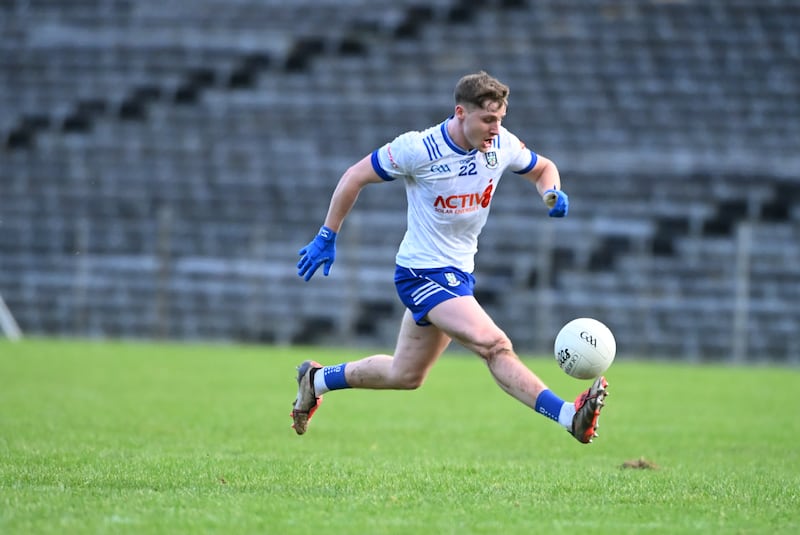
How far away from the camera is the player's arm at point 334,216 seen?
781cm

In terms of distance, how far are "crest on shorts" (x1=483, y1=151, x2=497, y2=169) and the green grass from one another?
193 centimetres

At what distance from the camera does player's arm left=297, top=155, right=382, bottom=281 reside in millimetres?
7812

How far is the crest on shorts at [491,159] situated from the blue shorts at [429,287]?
680mm

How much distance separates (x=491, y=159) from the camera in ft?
25.5

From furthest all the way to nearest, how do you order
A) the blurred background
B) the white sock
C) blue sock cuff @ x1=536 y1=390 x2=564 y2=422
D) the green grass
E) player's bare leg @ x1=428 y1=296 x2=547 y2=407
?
the blurred background, player's bare leg @ x1=428 y1=296 x2=547 y2=407, blue sock cuff @ x1=536 y1=390 x2=564 y2=422, the white sock, the green grass

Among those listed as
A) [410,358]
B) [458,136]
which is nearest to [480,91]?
[458,136]

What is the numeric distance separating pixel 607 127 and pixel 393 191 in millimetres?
4602

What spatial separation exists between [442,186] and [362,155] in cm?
1828

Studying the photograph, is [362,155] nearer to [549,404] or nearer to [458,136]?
[458,136]

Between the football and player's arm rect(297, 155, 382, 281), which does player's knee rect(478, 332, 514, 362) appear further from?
player's arm rect(297, 155, 382, 281)

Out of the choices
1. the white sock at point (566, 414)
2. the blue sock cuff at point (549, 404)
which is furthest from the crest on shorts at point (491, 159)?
the white sock at point (566, 414)

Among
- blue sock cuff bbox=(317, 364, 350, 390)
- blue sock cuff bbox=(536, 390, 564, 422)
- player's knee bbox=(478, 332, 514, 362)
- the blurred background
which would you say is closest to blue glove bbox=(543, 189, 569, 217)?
player's knee bbox=(478, 332, 514, 362)

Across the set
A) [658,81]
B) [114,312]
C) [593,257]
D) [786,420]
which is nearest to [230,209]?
[114,312]

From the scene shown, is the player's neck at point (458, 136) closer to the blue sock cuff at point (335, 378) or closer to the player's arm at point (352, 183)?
the player's arm at point (352, 183)
